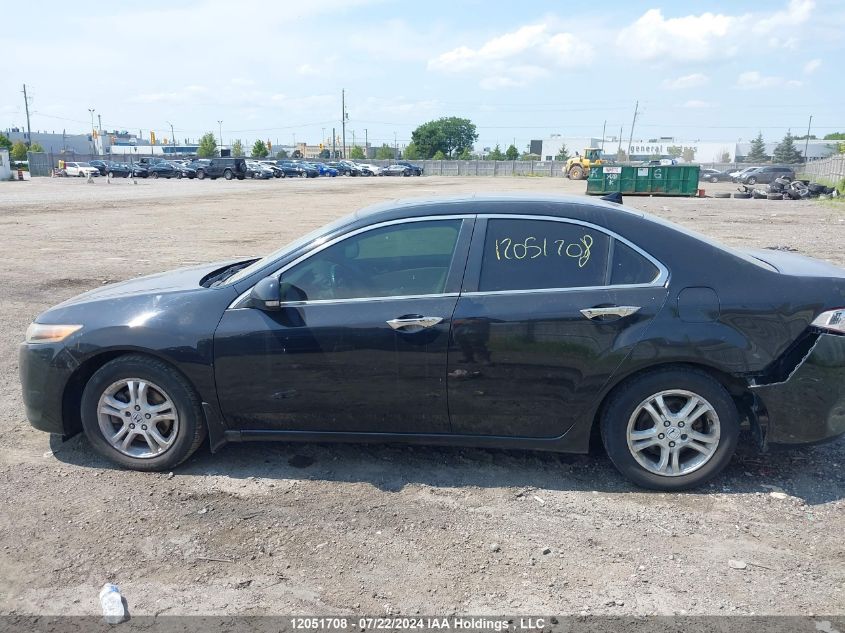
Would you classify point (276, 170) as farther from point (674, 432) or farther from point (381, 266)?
point (674, 432)

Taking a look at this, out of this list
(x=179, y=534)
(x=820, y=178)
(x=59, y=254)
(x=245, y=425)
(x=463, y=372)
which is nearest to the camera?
(x=179, y=534)

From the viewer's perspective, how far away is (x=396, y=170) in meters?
78.6

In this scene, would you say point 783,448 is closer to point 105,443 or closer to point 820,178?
point 105,443

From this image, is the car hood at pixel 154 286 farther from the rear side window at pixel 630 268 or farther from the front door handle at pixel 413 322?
the rear side window at pixel 630 268

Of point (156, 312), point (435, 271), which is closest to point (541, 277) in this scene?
point (435, 271)

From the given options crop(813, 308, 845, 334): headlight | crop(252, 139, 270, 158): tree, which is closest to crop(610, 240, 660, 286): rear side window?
crop(813, 308, 845, 334): headlight

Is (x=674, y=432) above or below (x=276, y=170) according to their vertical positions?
above

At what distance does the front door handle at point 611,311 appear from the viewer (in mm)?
3924

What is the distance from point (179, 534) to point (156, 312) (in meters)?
1.34

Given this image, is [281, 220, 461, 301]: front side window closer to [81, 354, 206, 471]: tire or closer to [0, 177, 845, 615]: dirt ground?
[81, 354, 206, 471]: tire

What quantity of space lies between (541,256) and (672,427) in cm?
122

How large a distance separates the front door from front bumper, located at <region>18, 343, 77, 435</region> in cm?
102

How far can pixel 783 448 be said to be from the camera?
4.08 metres

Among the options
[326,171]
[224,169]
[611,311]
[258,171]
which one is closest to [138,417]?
[611,311]
